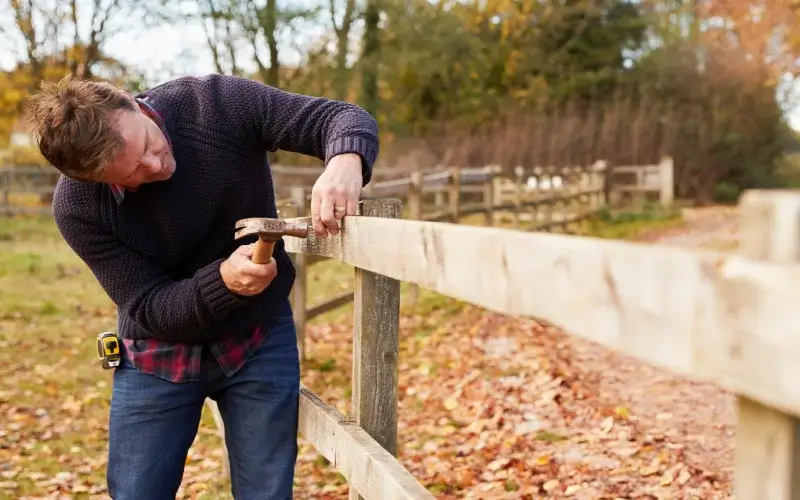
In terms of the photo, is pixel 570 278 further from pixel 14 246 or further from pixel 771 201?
pixel 14 246

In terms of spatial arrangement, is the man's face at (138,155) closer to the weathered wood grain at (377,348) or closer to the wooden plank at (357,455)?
the weathered wood grain at (377,348)

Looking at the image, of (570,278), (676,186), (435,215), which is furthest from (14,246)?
(676,186)

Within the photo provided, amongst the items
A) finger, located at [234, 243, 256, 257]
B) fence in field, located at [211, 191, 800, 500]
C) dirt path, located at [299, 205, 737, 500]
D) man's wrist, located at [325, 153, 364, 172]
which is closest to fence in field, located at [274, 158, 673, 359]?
dirt path, located at [299, 205, 737, 500]

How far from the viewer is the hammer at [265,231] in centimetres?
209

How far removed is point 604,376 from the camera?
6.01 metres

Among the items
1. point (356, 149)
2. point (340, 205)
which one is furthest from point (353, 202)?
point (356, 149)

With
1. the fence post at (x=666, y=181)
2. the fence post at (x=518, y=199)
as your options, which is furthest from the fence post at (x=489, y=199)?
the fence post at (x=666, y=181)

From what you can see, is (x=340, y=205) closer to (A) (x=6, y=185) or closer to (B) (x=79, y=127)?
(B) (x=79, y=127)

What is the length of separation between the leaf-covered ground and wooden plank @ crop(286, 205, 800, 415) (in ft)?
9.33

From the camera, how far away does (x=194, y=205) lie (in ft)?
8.10

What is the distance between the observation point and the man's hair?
2.15m

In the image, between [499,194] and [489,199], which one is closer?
[489,199]

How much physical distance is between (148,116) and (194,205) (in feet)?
0.96

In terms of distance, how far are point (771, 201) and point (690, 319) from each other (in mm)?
175
